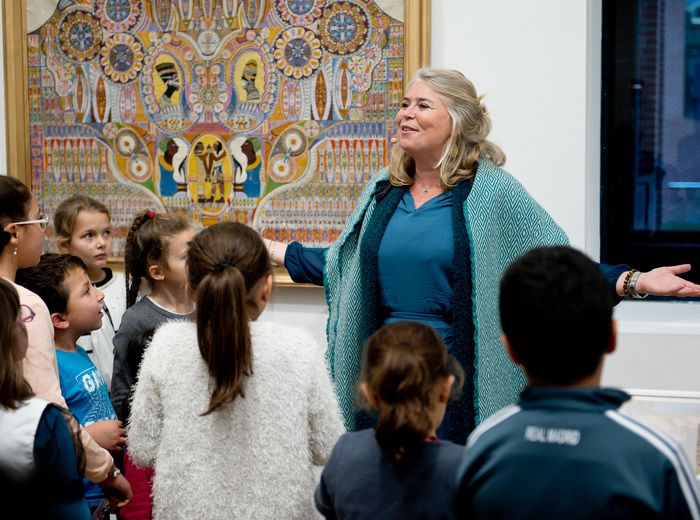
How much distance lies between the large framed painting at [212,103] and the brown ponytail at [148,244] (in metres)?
0.64

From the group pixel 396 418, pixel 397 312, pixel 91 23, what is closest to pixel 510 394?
pixel 397 312

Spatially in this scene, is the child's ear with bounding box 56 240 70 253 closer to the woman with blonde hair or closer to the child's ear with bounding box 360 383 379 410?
the woman with blonde hair

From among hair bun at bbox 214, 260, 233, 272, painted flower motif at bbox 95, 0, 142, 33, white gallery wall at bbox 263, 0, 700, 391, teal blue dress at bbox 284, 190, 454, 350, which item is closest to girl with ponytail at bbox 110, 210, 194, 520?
teal blue dress at bbox 284, 190, 454, 350

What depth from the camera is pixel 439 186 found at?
264cm

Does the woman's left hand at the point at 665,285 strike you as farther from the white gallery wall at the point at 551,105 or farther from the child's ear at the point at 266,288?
the child's ear at the point at 266,288

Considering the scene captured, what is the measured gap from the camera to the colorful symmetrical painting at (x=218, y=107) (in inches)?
136

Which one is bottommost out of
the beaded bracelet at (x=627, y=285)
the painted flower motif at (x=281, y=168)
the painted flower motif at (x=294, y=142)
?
the beaded bracelet at (x=627, y=285)

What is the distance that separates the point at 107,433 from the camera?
7.94 ft

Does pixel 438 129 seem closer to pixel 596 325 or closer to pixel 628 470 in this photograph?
pixel 596 325

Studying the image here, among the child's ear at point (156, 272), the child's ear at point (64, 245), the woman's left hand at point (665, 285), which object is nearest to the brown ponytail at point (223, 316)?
the child's ear at point (156, 272)

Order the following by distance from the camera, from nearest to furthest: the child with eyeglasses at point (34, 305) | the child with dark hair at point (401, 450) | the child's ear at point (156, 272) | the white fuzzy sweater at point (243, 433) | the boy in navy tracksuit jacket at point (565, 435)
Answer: the boy in navy tracksuit jacket at point (565, 435) → the child with dark hair at point (401, 450) → the white fuzzy sweater at point (243, 433) → the child with eyeglasses at point (34, 305) → the child's ear at point (156, 272)

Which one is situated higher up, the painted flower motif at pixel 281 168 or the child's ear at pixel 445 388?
the painted flower motif at pixel 281 168

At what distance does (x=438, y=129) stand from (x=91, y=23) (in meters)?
1.77

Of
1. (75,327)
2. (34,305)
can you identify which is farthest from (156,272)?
(34,305)
